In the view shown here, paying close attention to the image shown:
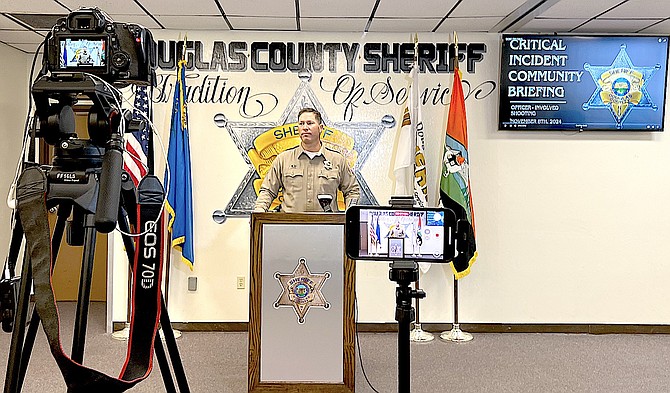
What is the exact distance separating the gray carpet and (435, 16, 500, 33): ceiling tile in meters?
2.15

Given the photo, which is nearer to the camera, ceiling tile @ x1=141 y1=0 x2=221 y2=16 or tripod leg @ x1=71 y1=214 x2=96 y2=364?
tripod leg @ x1=71 y1=214 x2=96 y2=364

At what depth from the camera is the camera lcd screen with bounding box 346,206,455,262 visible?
6.20 ft

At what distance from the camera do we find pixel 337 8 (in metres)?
4.40

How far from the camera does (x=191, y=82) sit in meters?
5.10

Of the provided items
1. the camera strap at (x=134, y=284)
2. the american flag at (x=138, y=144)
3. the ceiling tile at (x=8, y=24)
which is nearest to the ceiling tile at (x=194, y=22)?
the american flag at (x=138, y=144)

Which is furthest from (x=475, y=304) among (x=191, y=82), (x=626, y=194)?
(x=191, y=82)

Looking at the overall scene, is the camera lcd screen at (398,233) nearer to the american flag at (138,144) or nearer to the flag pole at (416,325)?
the american flag at (138,144)

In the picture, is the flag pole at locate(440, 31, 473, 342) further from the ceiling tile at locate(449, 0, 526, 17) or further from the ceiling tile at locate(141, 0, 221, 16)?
the ceiling tile at locate(141, 0, 221, 16)

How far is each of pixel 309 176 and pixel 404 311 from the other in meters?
2.53

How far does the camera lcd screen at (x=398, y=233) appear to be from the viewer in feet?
6.20

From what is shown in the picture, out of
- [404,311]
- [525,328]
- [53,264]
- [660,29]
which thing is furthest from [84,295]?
[660,29]

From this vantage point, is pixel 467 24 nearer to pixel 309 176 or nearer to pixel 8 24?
pixel 309 176

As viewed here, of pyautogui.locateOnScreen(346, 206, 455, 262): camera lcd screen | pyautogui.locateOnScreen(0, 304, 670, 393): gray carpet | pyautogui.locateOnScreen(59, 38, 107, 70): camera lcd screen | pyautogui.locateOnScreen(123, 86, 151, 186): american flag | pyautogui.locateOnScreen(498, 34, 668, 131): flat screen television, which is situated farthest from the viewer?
pyautogui.locateOnScreen(498, 34, 668, 131): flat screen television

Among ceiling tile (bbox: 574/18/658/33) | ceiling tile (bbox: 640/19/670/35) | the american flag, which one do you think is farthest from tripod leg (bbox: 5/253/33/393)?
ceiling tile (bbox: 640/19/670/35)
